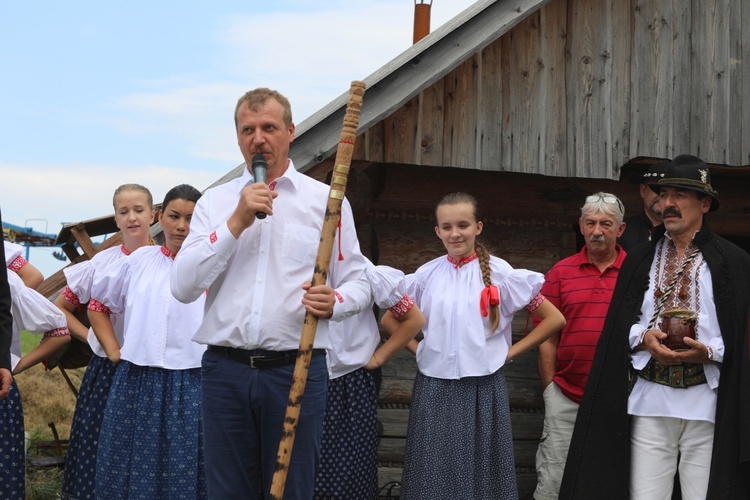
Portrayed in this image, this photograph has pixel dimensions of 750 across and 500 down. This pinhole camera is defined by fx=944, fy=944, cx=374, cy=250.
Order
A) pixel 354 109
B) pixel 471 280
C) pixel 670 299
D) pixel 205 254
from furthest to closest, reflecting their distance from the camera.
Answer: pixel 471 280, pixel 670 299, pixel 354 109, pixel 205 254

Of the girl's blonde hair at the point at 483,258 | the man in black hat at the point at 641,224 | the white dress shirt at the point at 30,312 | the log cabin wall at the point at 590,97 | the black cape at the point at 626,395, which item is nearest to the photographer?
the black cape at the point at 626,395

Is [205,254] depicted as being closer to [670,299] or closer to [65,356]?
[670,299]

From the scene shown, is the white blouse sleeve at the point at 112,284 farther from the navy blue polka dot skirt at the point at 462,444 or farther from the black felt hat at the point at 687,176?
the black felt hat at the point at 687,176

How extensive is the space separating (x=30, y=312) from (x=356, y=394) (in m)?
1.79

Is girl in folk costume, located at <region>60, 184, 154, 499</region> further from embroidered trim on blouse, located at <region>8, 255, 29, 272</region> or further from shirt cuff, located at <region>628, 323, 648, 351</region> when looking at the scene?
shirt cuff, located at <region>628, 323, 648, 351</region>

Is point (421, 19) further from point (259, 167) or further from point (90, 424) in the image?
point (259, 167)

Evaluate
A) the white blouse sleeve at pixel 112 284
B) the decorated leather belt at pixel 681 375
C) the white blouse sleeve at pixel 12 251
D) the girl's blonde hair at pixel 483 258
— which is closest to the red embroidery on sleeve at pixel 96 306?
the white blouse sleeve at pixel 112 284

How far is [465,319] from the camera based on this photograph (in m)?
4.95

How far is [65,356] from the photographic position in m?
6.71

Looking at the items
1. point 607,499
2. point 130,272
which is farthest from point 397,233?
point 607,499

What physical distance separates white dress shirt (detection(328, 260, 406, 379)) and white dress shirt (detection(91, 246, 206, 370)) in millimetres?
748

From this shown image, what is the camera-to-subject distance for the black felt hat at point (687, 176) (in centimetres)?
461

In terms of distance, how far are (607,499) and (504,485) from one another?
1.71 feet

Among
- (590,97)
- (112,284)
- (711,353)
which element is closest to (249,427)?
(112,284)
